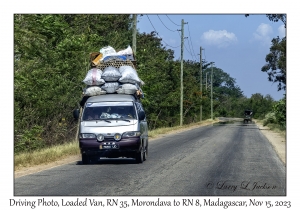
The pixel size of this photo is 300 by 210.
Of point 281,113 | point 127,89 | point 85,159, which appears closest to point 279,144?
point 127,89

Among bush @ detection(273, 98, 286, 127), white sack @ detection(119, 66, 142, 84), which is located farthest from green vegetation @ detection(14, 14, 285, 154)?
bush @ detection(273, 98, 286, 127)

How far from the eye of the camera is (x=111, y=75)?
19.6 metres

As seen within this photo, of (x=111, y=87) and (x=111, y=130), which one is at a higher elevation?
(x=111, y=87)

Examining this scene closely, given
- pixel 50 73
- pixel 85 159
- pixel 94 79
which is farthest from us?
pixel 50 73

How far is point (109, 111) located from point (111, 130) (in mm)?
960

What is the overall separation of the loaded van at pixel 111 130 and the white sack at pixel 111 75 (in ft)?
2.83

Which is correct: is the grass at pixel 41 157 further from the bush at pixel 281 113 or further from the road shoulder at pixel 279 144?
the bush at pixel 281 113

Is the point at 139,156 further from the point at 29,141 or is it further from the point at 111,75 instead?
the point at 29,141

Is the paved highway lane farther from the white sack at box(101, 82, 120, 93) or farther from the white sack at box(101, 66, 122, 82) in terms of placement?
the white sack at box(101, 66, 122, 82)

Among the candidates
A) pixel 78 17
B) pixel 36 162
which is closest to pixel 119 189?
pixel 36 162

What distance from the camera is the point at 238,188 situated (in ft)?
43.0

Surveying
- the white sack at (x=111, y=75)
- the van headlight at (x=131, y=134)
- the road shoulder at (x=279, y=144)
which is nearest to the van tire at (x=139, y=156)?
the van headlight at (x=131, y=134)
